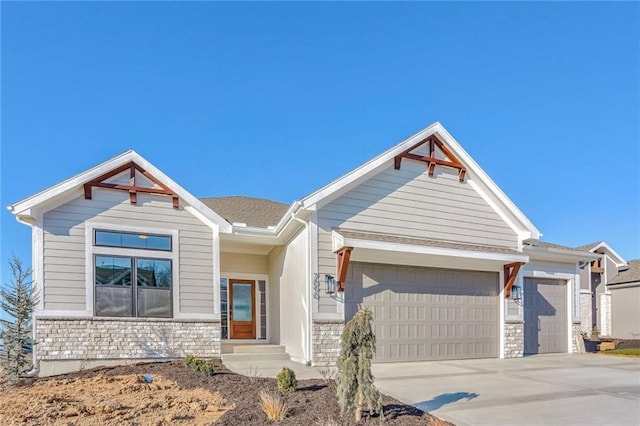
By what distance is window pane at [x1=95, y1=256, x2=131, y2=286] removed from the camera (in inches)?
363

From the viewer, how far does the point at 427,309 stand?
36.2 ft

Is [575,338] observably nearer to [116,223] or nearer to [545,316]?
[545,316]

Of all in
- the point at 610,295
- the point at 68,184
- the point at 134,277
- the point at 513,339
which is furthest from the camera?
the point at 610,295

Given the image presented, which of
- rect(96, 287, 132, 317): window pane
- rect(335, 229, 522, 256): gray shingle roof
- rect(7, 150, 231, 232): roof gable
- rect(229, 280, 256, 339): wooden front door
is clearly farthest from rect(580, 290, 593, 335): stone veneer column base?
rect(96, 287, 132, 317): window pane

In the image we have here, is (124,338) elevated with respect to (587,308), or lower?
elevated

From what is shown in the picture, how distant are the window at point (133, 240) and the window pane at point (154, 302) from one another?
3.31 ft

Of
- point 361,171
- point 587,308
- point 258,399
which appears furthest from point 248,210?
point 587,308

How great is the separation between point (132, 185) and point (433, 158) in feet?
25.7

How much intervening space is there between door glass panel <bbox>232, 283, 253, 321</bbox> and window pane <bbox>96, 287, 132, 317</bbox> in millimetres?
3462

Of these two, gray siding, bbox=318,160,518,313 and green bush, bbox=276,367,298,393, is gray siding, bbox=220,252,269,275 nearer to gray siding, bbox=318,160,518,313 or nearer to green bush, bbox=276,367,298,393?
gray siding, bbox=318,160,518,313

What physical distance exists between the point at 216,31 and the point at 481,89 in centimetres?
891

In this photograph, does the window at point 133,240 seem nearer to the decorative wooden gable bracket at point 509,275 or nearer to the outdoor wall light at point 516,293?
the decorative wooden gable bracket at point 509,275

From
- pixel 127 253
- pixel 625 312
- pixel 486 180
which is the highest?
pixel 486 180

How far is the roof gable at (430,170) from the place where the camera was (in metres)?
9.91
